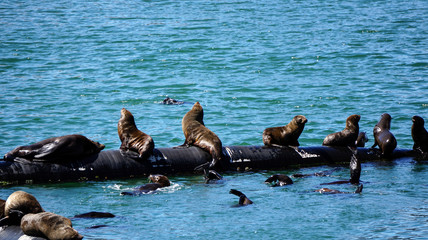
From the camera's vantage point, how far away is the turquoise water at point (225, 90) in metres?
9.84

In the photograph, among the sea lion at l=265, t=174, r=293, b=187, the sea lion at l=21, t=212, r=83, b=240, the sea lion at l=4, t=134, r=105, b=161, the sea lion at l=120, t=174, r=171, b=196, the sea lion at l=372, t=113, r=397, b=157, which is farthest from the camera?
the sea lion at l=372, t=113, r=397, b=157

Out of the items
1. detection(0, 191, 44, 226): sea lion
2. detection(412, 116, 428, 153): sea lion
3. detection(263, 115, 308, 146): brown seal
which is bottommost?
detection(412, 116, 428, 153): sea lion

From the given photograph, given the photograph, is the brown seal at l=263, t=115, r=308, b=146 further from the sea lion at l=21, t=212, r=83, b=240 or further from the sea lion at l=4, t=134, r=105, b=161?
the sea lion at l=21, t=212, r=83, b=240

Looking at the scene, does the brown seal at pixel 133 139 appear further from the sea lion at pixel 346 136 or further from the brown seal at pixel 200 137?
the sea lion at pixel 346 136

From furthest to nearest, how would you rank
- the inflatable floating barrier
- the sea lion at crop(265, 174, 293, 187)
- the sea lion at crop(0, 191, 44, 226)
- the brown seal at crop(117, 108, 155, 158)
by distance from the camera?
the brown seal at crop(117, 108, 155, 158)
the inflatable floating barrier
the sea lion at crop(265, 174, 293, 187)
the sea lion at crop(0, 191, 44, 226)

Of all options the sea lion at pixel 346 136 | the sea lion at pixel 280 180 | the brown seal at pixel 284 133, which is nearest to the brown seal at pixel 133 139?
the sea lion at pixel 280 180

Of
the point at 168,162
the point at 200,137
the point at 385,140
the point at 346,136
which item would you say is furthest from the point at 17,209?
the point at 385,140

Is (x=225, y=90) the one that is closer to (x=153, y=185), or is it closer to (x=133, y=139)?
(x=133, y=139)

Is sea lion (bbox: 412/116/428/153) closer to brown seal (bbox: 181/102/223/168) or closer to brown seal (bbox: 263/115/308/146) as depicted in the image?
brown seal (bbox: 263/115/308/146)

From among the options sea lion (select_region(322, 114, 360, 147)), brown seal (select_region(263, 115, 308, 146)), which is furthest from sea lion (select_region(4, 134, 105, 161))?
sea lion (select_region(322, 114, 360, 147))

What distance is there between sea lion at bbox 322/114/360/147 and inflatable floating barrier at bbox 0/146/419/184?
0.52 ft

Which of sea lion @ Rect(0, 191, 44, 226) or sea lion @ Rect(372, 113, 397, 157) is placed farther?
sea lion @ Rect(372, 113, 397, 157)

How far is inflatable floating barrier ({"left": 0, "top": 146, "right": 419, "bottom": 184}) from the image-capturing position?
1182cm

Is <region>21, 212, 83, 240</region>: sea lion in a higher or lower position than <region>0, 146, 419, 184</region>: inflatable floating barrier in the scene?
higher
